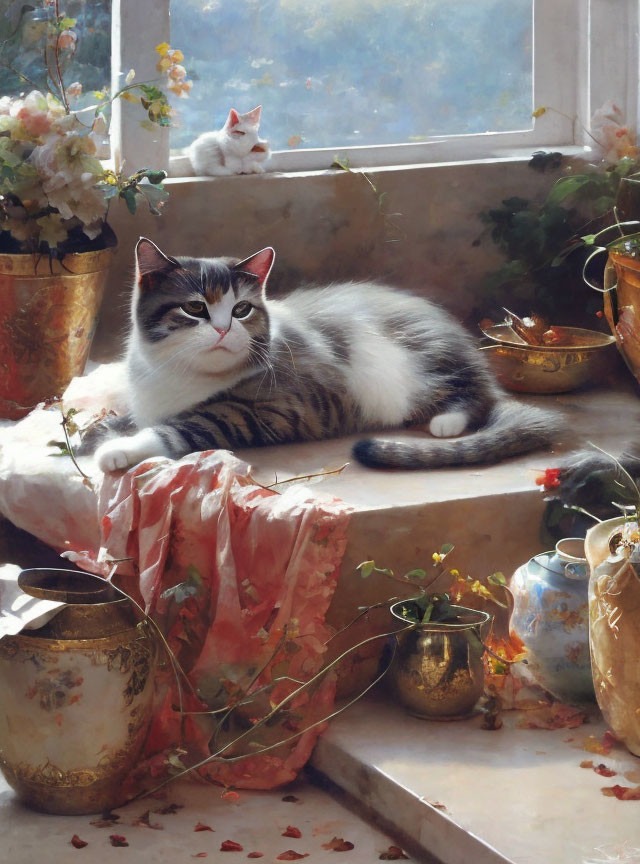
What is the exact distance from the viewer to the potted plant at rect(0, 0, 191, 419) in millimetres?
2303

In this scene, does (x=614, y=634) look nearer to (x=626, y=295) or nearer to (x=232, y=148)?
(x=626, y=295)

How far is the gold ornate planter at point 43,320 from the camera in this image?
7.68 feet

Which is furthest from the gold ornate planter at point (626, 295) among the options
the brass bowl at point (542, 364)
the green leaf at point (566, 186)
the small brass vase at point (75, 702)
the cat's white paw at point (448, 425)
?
the small brass vase at point (75, 702)

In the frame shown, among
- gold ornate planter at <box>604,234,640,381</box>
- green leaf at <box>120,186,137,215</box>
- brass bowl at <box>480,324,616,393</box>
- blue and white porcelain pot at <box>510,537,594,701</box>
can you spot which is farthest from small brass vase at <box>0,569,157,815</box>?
gold ornate planter at <box>604,234,640,381</box>

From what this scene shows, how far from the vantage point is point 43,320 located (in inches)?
93.1

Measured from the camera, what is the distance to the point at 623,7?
2768mm

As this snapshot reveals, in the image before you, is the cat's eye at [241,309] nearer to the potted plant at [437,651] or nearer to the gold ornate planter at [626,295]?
the potted plant at [437,651]

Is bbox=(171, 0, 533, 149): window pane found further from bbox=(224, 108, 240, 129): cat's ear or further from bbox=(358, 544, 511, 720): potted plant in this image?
bbox=(358, 544, 511, 720): potted plant

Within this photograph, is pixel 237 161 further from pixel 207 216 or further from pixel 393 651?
pixel 393 651

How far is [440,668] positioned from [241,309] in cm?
75

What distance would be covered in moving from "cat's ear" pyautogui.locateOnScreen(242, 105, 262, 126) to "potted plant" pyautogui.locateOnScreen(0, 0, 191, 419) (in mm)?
204

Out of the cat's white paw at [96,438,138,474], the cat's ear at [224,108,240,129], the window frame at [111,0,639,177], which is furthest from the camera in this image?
the window frame at [111,0,639,177]

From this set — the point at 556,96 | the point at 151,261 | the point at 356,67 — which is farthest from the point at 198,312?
the point at 556,96

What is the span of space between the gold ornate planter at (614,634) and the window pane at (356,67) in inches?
58.5
